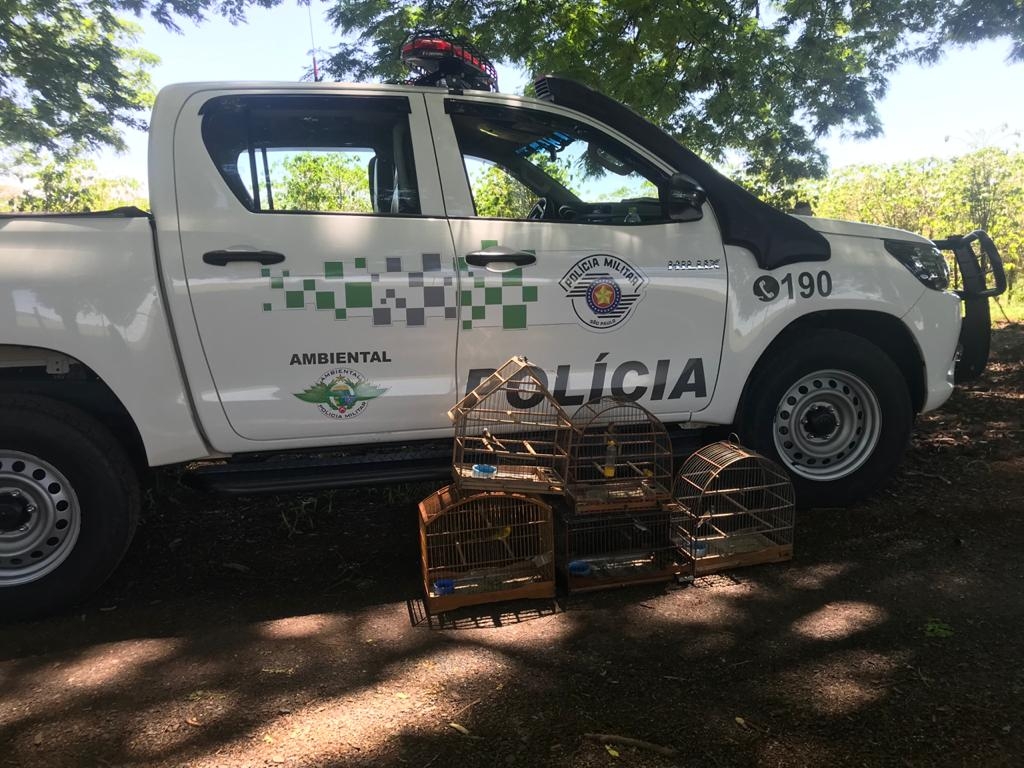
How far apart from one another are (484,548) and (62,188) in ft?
45.1

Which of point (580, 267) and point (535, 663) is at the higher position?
point (580, 267)

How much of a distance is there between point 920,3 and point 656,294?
6.79m

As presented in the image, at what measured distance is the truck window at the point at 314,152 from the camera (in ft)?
10.2

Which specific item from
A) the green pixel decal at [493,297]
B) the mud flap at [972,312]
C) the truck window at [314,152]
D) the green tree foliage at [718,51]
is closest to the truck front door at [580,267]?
the green pixel decal at [493,297]

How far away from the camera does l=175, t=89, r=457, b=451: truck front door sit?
3.00 m

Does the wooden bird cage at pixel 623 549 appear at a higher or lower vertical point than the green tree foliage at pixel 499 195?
lower

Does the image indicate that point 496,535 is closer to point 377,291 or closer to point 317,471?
point 317,471

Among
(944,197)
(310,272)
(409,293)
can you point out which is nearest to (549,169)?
(409,293)

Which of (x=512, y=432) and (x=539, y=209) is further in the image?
(x=539, y=209)

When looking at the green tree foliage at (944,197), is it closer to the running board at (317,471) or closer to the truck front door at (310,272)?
the truck front door at (310,272)

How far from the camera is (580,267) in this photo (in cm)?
332

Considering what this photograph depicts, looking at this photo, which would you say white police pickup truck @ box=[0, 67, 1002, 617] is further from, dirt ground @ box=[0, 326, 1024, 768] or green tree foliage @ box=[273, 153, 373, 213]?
dirt ground @ box=[0, 326, 1024, 768]

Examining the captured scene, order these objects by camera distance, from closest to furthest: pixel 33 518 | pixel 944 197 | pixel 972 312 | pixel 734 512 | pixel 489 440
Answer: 1. pixel 33 518
2. pixel 489 440
3. pixel 734 512
4. pixel 972 312
5. pixel 944 197

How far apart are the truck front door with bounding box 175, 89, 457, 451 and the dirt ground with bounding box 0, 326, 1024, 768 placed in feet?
2.66
